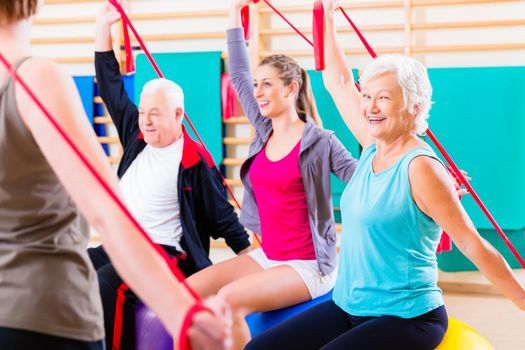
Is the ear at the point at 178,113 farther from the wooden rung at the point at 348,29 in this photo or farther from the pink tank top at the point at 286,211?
the wooden rung at the point at 348,29

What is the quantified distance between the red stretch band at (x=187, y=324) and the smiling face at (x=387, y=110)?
120cm

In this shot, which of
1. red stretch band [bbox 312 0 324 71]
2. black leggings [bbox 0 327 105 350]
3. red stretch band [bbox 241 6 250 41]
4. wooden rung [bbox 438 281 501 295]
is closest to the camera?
black leggings [bbox 0 327 105 350]

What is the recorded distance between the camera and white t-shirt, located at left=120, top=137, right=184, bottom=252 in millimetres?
2617

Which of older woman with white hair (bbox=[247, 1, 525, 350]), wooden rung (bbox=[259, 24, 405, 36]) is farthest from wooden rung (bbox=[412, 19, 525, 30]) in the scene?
older woman with white hair (bbox=[247, 1, 525, 350])

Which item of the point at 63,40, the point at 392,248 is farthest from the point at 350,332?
the point at 63,40

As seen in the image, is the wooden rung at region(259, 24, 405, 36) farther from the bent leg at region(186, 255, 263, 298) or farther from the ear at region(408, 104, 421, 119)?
the ear at region(408, 104, 421, 119)

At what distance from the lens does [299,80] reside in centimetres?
267

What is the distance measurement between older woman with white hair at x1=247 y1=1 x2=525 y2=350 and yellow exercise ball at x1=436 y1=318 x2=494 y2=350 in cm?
11

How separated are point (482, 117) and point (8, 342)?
384 centimetres

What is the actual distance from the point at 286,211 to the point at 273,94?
450mm

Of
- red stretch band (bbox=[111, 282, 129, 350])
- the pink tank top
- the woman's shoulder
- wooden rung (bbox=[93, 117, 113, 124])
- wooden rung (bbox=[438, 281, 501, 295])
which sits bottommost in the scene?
wooden rung (bbox=[438, 281, 501, 295])

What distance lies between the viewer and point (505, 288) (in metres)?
1.69

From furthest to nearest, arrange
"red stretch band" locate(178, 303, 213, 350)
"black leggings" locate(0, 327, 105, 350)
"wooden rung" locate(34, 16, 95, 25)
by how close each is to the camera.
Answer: "wooden rung" locate(34, 16, 95, 25)
"black leggings" locate(0, 327, 105, 350)
"red stretch band" locate(178, 303, 213, 350)

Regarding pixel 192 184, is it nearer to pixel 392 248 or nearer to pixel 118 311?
pixel 118 311
